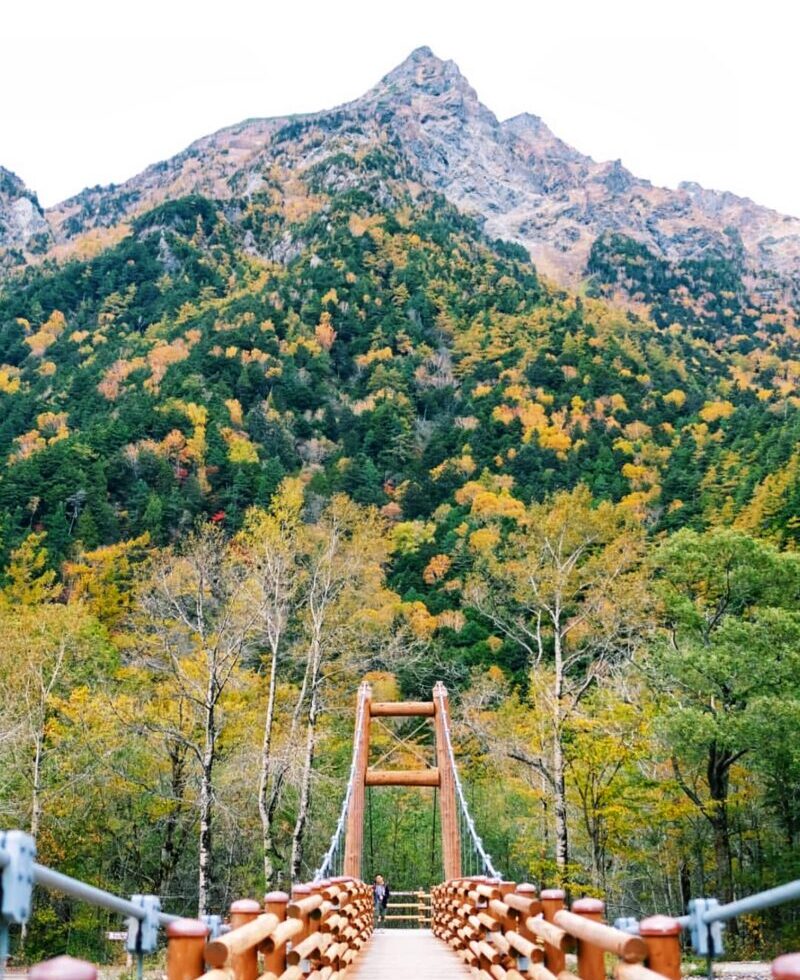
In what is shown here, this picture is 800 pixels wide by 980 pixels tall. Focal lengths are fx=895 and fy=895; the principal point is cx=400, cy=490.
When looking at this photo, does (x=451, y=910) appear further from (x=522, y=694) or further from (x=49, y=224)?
(x=49, y=224)

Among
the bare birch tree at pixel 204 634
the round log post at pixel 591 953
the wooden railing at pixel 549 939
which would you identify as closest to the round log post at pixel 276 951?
the wooden railing at pixel 549 939

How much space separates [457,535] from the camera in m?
49.6

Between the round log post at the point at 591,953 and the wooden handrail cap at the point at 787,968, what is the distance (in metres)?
2.21

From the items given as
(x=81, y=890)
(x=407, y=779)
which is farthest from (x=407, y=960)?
(x=407, y=779)

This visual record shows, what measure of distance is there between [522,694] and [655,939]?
3204cm

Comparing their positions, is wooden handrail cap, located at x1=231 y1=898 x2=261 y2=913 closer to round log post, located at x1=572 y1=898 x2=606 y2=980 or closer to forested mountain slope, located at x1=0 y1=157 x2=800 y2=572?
round log post, located at x1=572 y1=898 x2=606 y2=980

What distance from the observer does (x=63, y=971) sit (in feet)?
4.42

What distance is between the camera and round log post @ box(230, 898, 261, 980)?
3.69 m

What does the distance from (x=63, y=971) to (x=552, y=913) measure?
3679mm

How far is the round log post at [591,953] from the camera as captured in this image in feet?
11.2

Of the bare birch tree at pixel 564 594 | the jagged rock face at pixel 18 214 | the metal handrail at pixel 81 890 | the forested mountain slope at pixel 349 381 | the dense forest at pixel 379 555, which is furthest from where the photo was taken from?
the jagged rock face at pixel 18 214

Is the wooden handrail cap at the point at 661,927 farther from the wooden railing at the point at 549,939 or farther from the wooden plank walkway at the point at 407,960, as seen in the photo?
the wooden plank walkway at the point at 407,960

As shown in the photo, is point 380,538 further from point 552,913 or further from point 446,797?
point 552,913

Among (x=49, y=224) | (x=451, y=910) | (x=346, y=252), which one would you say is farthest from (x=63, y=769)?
(x=49, y=224)
